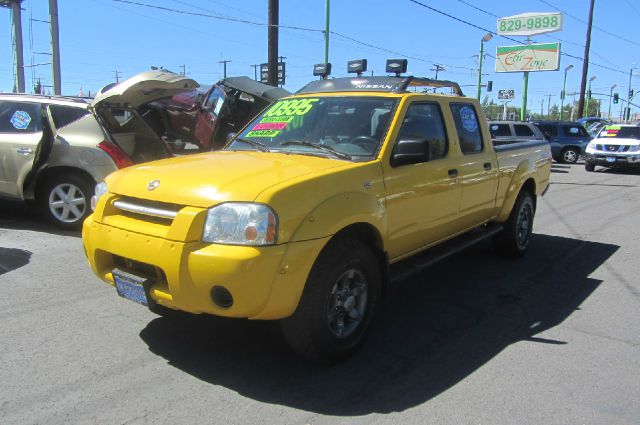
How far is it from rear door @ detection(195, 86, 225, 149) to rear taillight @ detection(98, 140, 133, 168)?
2960 millimetres

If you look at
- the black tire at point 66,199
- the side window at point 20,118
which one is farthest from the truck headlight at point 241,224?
the side window at point 20,118

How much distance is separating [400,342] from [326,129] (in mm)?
1793

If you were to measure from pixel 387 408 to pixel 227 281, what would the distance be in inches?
46.9

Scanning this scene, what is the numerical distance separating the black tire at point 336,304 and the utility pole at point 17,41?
76.5ft

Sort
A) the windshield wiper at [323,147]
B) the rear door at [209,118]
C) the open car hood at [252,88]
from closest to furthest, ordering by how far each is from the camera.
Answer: the windshield wiper at [323,147] < the rear door at [209,118] < the open car hood at [252,88]

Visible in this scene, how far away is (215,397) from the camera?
3266 millimetres

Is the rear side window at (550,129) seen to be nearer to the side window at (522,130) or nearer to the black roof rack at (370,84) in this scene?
the side window at (522,130)

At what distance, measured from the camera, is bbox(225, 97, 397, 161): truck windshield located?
13.9 feet

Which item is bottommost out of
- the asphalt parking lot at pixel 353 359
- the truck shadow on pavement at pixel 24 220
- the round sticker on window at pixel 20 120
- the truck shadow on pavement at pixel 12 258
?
the asphalt parking lot at pixel 353 359

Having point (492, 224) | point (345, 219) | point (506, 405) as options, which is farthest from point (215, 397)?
point (492, 224)

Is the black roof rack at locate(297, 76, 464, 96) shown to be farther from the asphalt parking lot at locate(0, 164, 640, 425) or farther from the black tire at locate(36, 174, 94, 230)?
the black tire at locate(36, 174, 94, 230)

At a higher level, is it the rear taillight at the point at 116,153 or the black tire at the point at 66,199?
the rear taillight at the point at 116,153

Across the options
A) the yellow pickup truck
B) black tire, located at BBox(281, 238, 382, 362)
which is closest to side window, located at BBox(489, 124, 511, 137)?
the yellow pickup truck

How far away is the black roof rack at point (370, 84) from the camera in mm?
4809
